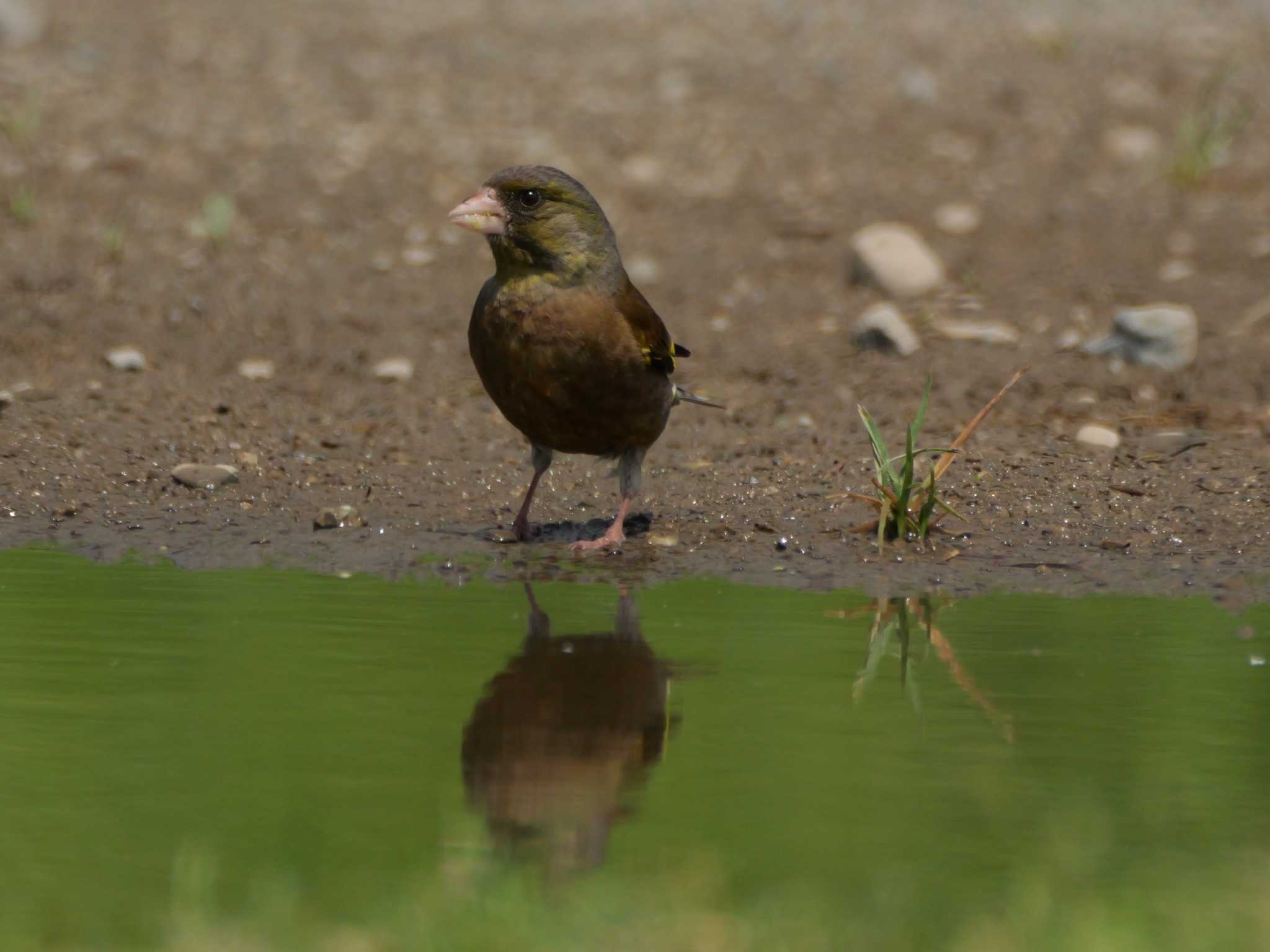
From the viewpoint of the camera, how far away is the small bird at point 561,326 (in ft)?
20.2

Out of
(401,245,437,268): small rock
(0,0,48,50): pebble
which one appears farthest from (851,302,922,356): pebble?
(0,0,48,50): pebble

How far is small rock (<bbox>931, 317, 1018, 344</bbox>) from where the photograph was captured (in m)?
9.28

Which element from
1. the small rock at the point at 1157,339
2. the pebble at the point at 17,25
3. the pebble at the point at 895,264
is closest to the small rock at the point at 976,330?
the pebble at the point at 895,264

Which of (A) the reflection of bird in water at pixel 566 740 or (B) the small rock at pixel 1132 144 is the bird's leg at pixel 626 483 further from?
(B) the small rock at pixel 1132 144

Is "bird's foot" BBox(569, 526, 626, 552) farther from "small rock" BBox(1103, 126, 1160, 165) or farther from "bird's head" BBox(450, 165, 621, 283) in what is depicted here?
"small rock" BBox(1103, 126, 1160, 165)

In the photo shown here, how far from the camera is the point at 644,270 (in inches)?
402

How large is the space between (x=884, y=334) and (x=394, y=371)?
7.47 feet

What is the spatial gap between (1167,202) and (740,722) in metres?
7.79

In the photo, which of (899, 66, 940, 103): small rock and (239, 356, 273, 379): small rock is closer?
(239, 356, 273, 379): small rock

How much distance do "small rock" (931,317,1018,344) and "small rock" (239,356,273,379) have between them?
3169 mm

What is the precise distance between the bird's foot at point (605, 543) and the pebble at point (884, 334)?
295cm

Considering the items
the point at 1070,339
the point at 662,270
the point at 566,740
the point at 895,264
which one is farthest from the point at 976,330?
the point at 566,740

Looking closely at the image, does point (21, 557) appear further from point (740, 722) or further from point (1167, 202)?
point (1167, 202)

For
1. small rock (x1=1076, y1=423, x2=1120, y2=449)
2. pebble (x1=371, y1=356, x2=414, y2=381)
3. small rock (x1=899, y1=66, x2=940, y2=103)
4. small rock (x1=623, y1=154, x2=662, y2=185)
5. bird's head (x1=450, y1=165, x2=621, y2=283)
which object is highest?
small rock (x1=899, y1=66, x2=940, y2=103)
